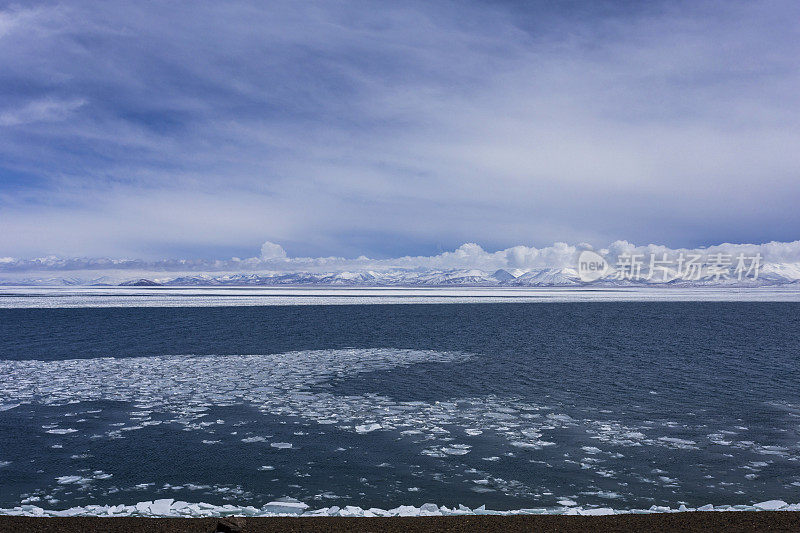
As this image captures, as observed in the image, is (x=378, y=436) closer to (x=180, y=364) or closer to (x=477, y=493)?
(x=477, y=493)

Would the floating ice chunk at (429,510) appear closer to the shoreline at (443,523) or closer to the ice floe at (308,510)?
the ice floe at (308,510)

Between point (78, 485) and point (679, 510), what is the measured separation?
9.81 meters

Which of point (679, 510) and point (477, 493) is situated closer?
point (679, 510)

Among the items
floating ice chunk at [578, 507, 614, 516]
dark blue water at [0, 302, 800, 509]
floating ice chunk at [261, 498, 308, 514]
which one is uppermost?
floating ice chunk at [578, 507, 614, 516]

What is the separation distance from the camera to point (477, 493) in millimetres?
9195

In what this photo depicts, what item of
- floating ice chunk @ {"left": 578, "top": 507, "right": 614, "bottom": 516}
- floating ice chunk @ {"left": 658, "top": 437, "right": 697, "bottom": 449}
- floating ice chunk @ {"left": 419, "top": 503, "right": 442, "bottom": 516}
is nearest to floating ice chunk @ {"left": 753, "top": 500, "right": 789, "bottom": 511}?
floating ice chunk @ {"left": 578, "top": 507, "right": 614, "bottom": 516}

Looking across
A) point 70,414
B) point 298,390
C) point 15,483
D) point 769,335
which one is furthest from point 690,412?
point 769,335

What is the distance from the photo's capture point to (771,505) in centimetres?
Answer: 845

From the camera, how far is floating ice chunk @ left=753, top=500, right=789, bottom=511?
8.35 meters

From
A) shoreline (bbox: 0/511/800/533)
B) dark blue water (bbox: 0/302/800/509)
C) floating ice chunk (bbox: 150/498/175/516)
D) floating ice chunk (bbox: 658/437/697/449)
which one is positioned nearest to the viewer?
shoreline (bbox: 0/511/800/533)

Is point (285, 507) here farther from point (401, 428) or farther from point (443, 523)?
point (401, 428)

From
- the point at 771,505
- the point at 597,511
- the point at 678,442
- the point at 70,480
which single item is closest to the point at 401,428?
Answer: the point at 597,511

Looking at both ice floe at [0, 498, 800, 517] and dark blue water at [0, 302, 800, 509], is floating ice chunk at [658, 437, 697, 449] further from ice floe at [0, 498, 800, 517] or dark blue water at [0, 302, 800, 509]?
ice floe at [0, 498, 800, 517]

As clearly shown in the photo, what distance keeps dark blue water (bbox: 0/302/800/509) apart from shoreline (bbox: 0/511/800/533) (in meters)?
0.93
